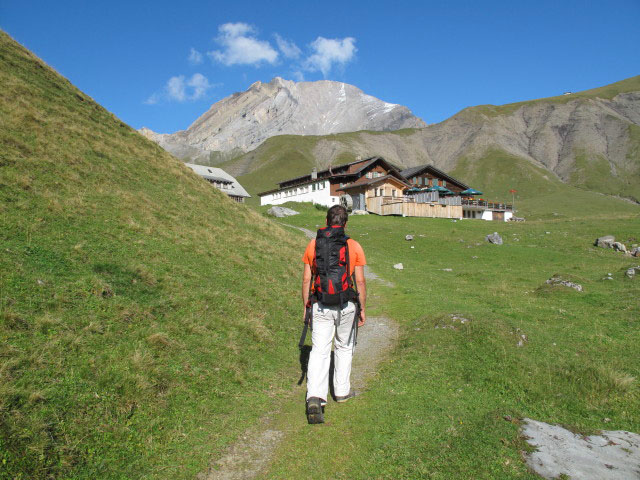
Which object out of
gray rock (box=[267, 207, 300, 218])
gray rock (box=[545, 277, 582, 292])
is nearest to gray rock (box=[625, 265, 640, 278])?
gray rock (box=[545, 277, 582, 292])

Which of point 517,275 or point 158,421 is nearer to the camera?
point 158,421

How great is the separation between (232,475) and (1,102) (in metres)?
18.8

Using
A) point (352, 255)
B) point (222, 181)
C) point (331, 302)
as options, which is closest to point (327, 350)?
point (331, 302)

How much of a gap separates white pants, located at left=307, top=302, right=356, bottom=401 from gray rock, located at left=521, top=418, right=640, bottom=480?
2844 millimetres

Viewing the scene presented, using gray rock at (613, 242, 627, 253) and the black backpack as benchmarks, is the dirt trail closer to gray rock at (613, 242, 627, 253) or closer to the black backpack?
the black backpack

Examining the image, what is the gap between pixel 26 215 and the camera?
31.1 ft

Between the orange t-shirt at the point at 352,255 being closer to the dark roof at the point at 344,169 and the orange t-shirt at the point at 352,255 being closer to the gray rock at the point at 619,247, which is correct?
the gray rock at the point at 619,247

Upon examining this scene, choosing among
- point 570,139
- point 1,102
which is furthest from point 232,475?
point 570,139

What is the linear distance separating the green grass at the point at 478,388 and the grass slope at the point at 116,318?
5.63 ft

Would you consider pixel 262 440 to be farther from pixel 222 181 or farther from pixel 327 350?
pixel 222 181

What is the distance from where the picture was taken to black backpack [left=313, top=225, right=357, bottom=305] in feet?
20.0

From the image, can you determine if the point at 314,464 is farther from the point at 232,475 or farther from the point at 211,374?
the point at 211,374

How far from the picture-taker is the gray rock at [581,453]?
4.12m

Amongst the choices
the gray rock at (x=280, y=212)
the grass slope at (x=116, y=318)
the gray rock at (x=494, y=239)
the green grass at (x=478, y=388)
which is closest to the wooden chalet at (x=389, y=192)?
the gray rock at (x=280, y=212)
